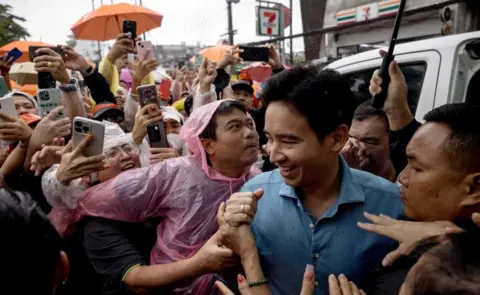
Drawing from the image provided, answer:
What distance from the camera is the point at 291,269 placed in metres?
1.38

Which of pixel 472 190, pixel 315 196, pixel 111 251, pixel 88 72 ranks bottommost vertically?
pixel 111 251

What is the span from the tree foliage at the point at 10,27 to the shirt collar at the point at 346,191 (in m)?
21.8

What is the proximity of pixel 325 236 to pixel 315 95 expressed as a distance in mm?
526

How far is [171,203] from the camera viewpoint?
1742 millimetres

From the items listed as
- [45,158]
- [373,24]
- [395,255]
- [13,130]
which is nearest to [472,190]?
[395,255]

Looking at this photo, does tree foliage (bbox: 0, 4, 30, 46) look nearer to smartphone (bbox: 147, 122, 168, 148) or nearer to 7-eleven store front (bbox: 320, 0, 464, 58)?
7-eleven store front (bbox: 320, 0, 464, 58)

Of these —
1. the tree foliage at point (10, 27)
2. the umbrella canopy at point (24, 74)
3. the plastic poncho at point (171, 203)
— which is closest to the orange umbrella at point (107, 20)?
the umbrella canopy at point (24, 74)

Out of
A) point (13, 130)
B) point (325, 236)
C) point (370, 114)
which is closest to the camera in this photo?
point (325, 236)

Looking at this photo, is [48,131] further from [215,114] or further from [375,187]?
[375,187]

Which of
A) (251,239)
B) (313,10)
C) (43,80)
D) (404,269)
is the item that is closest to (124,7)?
(43,80)

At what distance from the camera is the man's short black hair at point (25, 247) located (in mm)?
775

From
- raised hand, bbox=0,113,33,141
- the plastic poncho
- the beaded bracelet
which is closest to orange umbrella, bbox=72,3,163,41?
raised hand, bbox=0,113,33,141

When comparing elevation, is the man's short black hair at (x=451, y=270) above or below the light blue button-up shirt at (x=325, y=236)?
above

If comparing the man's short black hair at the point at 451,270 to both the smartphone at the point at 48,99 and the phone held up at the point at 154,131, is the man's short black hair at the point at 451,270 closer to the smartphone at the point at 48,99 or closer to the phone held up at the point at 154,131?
the phone held up at the point at 154,131
